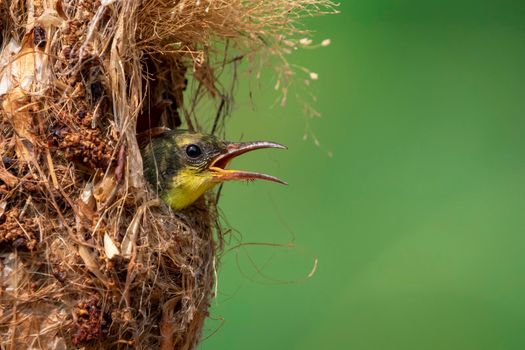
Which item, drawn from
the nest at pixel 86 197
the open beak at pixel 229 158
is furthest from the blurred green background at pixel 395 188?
the nest at pixel 86 197

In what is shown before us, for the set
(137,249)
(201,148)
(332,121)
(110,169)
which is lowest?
(137,249)

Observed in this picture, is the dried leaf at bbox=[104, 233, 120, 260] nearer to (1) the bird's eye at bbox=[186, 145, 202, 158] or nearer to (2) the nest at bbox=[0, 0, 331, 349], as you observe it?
(2) the nest at bbox=[0, 0, 331, 349]

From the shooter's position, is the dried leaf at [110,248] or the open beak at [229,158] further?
the open beak at [229,158]

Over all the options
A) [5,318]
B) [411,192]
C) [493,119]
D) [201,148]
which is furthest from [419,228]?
[5,318]

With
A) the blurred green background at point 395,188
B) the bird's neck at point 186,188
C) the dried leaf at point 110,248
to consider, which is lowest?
the dried leaf at point 110,248

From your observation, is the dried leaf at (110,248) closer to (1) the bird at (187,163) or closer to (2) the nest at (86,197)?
(2) the nest at (86,197)

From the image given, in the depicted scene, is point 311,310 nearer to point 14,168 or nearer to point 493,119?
point 493,119
